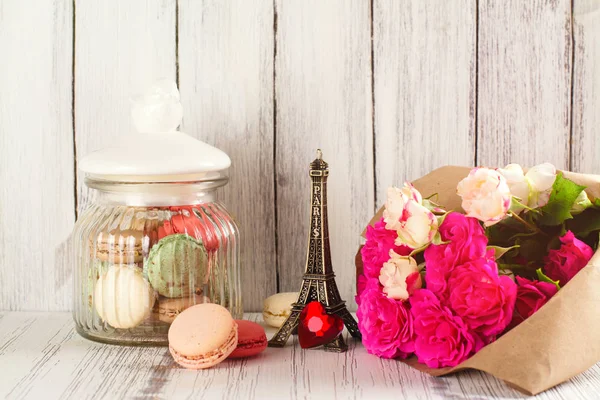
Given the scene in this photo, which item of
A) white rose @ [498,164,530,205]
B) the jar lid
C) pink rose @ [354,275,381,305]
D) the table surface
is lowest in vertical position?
the table surface

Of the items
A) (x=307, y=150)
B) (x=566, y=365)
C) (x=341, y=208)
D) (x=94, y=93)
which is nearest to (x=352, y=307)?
(x=341, y=208)

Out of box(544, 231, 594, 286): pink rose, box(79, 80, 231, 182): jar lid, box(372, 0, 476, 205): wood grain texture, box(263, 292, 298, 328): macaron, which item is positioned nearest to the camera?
box(544, 231, 594, 286): pink rose

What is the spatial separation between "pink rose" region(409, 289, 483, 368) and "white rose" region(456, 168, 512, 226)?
13 cm

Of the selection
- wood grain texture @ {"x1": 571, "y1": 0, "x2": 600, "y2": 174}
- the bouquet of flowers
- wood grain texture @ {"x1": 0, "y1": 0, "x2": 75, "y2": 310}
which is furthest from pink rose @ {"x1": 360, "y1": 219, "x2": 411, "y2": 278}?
wood grain texture @ {"x1": 0, "y1": 0, "x2": 75, "y2": 310}

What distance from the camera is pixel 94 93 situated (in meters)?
1.29

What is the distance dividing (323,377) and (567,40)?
2.56 ft

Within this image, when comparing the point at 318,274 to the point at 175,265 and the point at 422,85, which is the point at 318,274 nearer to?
the point at 175,265

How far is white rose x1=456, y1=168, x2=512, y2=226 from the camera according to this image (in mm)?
883

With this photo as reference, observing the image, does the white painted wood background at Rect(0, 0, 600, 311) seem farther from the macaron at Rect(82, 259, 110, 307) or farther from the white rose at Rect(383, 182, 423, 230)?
the white rose at Rect(383, 182, 423, 230)

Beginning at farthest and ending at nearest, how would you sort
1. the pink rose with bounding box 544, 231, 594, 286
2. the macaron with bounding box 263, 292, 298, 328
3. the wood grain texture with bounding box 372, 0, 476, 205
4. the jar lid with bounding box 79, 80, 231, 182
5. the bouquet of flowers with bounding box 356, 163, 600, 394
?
the wood grain texture with bounding box 372, 0, 476, 205 → the macaron with bounding box 263, 292, 298, 328 → the jar lid with bounding box 79, 80, 231, 182 → the pink rose with bounding box 544, 231, 594, 286 → the bouquet of flowers with bounding box 356, 163, 600, 394

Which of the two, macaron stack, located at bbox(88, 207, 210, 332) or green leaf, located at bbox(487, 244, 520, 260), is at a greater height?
green leaf, located at bbox(487, 244, 520, 260)

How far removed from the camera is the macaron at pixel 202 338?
0.94 metres

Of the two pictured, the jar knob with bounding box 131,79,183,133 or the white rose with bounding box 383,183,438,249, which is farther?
the jar knob with bounding box 131,79,183,133

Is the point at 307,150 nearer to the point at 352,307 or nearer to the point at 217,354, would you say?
the point at 352,307
